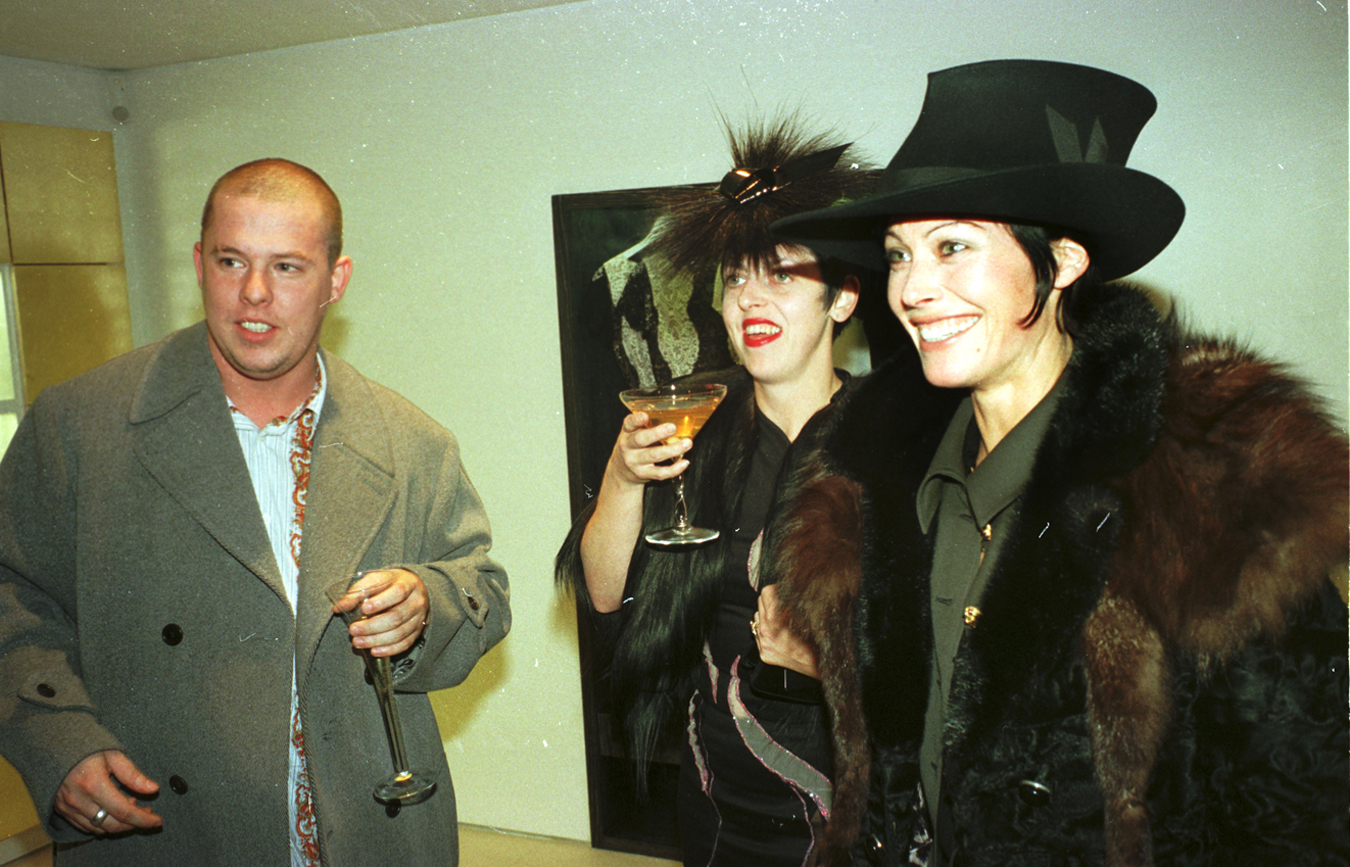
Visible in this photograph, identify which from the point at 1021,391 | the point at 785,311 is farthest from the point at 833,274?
the point at 1021,391

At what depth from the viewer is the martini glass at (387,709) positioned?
51.5 inches

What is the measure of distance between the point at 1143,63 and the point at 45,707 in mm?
2015

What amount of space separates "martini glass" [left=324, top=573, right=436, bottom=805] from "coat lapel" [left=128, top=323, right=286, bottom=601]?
6.9 inches

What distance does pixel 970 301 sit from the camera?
1144 millimetres

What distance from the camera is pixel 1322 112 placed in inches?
55.8

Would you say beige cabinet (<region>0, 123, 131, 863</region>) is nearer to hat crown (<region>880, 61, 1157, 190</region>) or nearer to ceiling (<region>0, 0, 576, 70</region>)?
ceiling (<region>0, 0, 576, 70</region>)

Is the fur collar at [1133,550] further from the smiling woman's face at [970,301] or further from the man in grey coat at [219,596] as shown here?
the man in grey coat at [219,596]

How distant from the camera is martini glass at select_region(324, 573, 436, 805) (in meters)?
1.31

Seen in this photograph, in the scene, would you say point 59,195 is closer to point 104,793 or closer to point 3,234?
point 3,234

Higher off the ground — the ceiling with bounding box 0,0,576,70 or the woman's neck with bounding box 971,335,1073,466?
the ceiling with bounding box 0,0,576,70

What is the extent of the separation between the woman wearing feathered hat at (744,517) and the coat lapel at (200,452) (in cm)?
62

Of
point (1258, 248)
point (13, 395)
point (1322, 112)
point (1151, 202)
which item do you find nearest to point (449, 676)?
point (13, 395)

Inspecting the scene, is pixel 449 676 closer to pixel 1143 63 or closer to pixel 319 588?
pixel 319 588

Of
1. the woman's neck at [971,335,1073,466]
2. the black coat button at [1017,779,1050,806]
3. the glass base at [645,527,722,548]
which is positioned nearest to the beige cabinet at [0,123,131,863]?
the glass base at [645,527,722,548]
